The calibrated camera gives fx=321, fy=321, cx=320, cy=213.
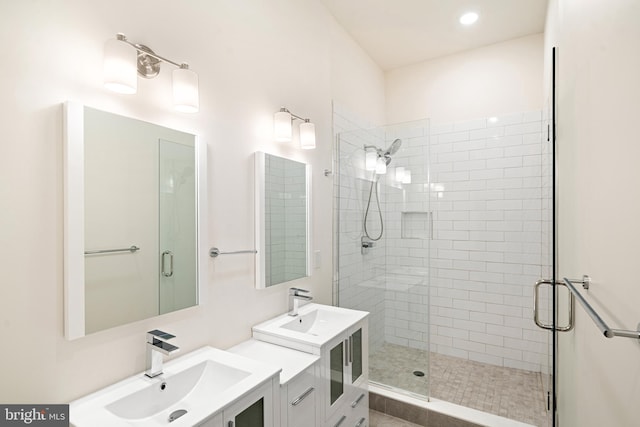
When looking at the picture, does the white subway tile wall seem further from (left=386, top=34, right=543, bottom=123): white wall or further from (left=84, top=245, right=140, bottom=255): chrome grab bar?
(left=84, top=245, right=140, bottom=255): chrome grab bar

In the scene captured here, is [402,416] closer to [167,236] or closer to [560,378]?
[560,378]

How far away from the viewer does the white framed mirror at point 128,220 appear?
1158 mm

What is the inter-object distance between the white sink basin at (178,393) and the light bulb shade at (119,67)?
1.15m

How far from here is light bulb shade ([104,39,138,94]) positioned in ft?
→ 3.94

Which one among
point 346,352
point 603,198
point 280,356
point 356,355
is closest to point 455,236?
point 356,355

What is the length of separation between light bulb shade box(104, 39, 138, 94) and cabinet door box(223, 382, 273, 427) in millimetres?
1270

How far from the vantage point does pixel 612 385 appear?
0.87 m

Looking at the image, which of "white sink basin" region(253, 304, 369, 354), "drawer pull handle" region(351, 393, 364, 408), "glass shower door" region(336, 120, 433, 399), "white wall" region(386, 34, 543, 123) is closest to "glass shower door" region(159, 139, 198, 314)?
"white sink basin" region(253, 304, 369, 354)

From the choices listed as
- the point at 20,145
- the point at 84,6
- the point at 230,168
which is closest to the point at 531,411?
the point at 230,168

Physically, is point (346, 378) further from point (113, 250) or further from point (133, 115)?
point (133, 115)

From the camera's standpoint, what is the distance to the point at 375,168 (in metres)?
3.00

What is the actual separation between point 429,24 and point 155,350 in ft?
11.1

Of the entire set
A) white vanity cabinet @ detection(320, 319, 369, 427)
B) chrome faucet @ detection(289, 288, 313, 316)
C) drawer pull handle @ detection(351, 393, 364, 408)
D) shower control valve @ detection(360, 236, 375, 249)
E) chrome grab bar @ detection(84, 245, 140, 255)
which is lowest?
drawer pull handle @ detection(351, 393, 364, 408)

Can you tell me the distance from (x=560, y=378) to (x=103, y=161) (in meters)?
2.53
